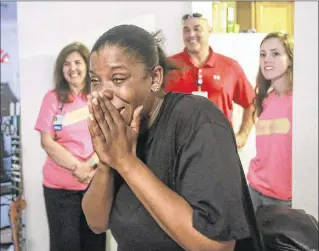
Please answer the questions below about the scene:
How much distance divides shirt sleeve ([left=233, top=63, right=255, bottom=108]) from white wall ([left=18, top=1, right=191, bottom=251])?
0.58 feet

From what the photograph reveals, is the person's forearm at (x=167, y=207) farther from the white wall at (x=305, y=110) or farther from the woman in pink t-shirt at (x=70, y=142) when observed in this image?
the white wall at (x=305, y=110)

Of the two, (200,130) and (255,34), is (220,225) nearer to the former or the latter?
(200,130)

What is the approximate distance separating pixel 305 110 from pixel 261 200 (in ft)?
0.81

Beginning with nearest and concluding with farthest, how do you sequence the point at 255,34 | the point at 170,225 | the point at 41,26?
A: the point at 170,225
the point at 41,26
the point at 255,34

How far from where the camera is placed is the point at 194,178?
665 millimetres

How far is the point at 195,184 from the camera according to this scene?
0.66 m

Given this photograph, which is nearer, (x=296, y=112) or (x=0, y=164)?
(x=0, y=164)

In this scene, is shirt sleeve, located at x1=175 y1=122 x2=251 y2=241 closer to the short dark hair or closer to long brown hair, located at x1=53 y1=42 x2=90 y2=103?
the short dark hair

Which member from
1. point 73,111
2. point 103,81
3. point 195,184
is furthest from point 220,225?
point 73,111

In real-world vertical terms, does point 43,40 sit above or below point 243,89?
above

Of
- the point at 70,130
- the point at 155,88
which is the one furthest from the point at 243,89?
the point at 70,130

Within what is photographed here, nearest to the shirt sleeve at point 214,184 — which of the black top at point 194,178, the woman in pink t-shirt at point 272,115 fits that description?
the black top at point 194,178

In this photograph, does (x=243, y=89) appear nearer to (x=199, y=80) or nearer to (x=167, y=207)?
(x=199, y=80)

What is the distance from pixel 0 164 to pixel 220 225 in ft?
1.73
